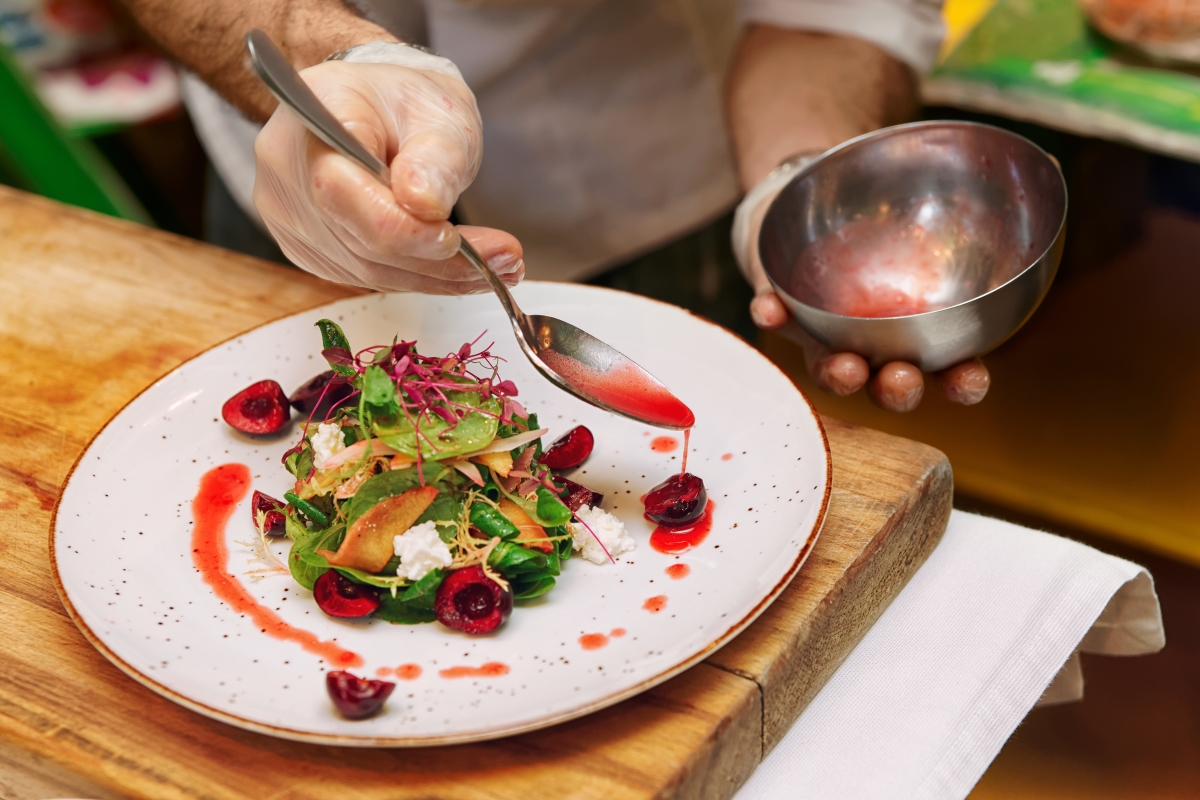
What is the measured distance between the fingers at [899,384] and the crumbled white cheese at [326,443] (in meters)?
0.71

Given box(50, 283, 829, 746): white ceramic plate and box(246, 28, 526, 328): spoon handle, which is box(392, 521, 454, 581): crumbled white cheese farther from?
box(246, 28, 526, 328): spoon handle

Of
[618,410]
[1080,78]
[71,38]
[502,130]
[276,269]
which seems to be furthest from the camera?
[71,38]

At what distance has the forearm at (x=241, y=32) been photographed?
1.58 m

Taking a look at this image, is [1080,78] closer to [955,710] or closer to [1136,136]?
[1136,136]

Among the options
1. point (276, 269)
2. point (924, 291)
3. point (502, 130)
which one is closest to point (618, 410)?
point (924, 291)

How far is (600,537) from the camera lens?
3.65 feet

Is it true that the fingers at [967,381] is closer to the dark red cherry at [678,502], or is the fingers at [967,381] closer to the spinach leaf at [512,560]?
the dark red cherry at [678,502]

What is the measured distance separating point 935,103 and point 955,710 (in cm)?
175

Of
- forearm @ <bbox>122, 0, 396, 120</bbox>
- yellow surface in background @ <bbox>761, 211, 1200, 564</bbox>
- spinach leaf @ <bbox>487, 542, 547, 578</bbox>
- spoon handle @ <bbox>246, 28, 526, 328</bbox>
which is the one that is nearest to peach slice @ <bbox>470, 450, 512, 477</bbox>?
spinach leaf @ <bbox>487, 542, 547, 578</bbox>

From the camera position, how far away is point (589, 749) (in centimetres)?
93

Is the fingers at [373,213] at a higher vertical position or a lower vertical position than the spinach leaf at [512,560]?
higher

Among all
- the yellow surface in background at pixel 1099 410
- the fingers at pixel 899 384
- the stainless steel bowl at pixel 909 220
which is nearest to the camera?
the fingers at pixel 899 384

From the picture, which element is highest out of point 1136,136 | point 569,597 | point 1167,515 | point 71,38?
point 569,597

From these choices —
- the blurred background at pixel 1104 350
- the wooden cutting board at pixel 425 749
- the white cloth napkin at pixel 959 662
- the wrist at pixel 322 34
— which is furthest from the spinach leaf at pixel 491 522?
the blurred background at pixel 1104 350
